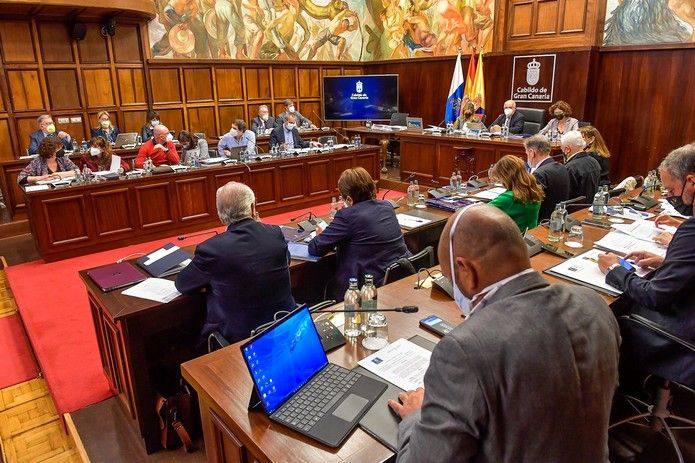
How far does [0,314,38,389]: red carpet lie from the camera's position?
353cm

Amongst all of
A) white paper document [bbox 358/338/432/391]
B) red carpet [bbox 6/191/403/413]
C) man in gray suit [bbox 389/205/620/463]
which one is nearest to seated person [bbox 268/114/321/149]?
red carpet [bbox 6/191/403/413]

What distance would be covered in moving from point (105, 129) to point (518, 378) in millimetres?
8958

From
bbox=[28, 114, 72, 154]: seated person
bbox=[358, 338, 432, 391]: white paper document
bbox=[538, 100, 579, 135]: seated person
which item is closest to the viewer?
bbox=[358, 338, 432, 391]: white paper document

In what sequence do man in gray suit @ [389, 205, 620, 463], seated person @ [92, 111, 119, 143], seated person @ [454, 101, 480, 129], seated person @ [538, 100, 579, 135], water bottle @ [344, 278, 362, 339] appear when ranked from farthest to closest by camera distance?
seated person @ [454, 101, 480, 129], seated person @ [92, 111, 119, 143], seated person @ [538, 100, 579, 135], water bottle @ [344, 278, 362, 339], man in gray suit @ [389, 205, 620, 463]

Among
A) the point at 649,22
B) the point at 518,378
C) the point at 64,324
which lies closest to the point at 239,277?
the point at 518,378

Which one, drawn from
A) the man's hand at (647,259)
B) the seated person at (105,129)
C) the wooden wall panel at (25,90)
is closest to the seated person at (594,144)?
the man's hand at (647,259)

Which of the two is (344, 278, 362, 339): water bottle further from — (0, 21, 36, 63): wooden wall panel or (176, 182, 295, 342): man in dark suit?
(0, 21, 36, 63): wooden wall panel

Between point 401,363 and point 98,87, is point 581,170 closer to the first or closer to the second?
point 401,363

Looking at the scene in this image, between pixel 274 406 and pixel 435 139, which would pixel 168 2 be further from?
pixel 274 406

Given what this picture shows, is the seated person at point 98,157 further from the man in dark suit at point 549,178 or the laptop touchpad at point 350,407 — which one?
the laptop touchpad at point 350,407

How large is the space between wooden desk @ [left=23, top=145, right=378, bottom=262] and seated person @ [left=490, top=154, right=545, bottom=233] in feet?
13.6

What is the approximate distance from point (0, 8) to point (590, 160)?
856cm

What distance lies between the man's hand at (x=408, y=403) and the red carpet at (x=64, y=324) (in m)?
2.38

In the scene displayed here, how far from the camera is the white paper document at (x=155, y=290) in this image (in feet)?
8.62
